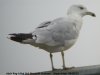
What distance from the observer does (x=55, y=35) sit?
1.55 meters

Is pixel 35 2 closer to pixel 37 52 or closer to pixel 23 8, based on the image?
pixel 23 8

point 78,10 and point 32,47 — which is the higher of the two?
point 78,10

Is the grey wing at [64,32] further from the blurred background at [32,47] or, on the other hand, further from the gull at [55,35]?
the blurred background at [32,47]

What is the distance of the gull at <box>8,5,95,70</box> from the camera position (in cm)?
150

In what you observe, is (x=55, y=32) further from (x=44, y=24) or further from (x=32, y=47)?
(x=32, y=47)

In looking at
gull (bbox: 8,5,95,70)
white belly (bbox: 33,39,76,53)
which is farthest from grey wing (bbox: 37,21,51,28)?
white belly (bbox: 33,39,76,53)

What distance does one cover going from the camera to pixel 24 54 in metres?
1.69

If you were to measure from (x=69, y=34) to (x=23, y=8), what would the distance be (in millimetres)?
336

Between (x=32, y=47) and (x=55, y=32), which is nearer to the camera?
(x=55, y=32)

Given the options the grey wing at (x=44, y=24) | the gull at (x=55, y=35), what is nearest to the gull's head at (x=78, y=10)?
the gull at (x=55, y=35)

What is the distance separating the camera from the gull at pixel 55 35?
150 centimetres

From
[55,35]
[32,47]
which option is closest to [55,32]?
[55,35]

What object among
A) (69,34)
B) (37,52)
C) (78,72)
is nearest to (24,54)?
(37,52)

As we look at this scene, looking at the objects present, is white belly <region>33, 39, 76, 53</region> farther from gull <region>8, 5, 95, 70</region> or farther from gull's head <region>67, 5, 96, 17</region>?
gull's head <region>67, 5, 96, 17</region>
